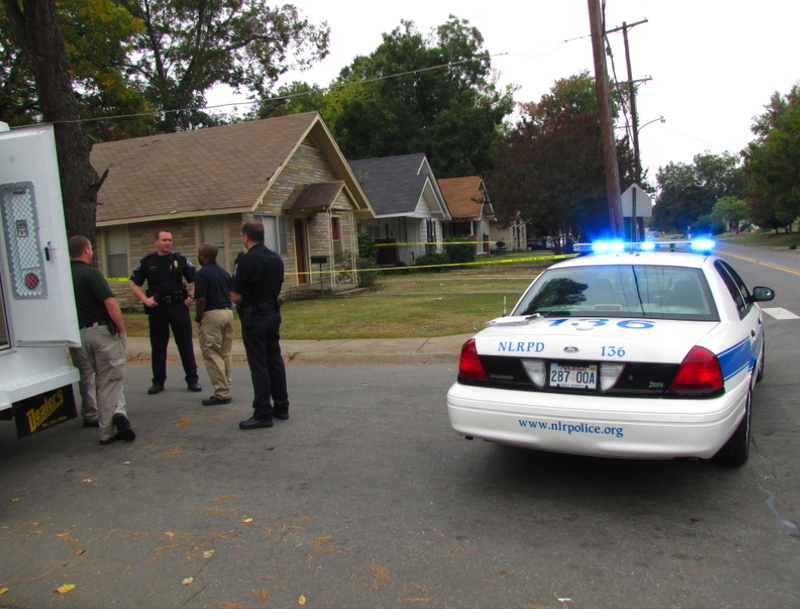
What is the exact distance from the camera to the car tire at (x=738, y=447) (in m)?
4.36

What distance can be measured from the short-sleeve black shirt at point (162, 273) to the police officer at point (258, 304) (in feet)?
5.89

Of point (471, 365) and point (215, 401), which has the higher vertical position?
point (471, 365)

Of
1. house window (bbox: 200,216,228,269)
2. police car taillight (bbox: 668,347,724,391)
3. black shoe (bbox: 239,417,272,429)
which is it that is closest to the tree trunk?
house window (bbox: 200,216,228,269)

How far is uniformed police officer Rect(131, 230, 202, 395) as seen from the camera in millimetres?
7555

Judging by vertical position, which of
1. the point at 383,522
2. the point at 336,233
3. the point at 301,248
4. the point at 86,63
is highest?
the point at 86,63

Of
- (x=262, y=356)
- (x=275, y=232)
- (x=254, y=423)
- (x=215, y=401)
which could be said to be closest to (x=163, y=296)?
(x=215, y=401)

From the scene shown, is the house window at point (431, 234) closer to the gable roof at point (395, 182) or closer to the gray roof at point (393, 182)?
the gable roof at point (395, 182)

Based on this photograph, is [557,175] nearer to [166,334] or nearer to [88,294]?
[166,334]

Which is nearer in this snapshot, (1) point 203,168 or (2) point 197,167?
(1) point 203,168

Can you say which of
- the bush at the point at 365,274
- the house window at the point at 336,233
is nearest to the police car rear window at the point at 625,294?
the bush at the point at 365,274

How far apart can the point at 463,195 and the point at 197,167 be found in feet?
76.0

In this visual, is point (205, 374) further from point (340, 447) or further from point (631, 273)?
point (631, 273)

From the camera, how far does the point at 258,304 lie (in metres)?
5.97

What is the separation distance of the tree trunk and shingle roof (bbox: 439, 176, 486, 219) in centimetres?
2800
